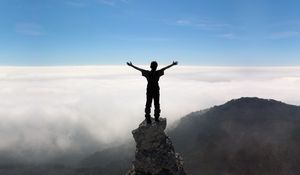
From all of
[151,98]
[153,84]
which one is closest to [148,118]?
[151,98]

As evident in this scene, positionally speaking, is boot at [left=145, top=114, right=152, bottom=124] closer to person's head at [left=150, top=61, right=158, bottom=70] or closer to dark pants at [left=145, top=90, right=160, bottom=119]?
dark pants at [left=145, top=90, right=160, bottom=119]

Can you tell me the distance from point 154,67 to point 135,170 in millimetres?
9686

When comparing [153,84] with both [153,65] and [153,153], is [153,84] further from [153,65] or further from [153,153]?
[153,153]

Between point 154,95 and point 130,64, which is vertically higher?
point 130,64

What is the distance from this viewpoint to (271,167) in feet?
650

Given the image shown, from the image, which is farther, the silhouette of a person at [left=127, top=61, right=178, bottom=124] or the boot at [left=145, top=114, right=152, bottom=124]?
the boot at [left=145, top=114, right=152, bottom=124]

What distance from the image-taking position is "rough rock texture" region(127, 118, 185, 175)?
128ft

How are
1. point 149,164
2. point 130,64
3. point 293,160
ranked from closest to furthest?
point 130,64, point 149,164, point 293,160

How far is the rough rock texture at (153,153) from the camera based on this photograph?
39.0 metres

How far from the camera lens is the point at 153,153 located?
39.3 m

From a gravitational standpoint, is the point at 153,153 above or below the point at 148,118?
below

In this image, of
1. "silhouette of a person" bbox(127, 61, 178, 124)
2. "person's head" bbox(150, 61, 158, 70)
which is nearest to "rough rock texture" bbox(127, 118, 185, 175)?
"silhouette of a person" bbox(127, 61, 178, 124)

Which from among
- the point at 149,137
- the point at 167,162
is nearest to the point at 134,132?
the point at 149,137

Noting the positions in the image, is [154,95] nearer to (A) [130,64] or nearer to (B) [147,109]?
(B) [147,109]
